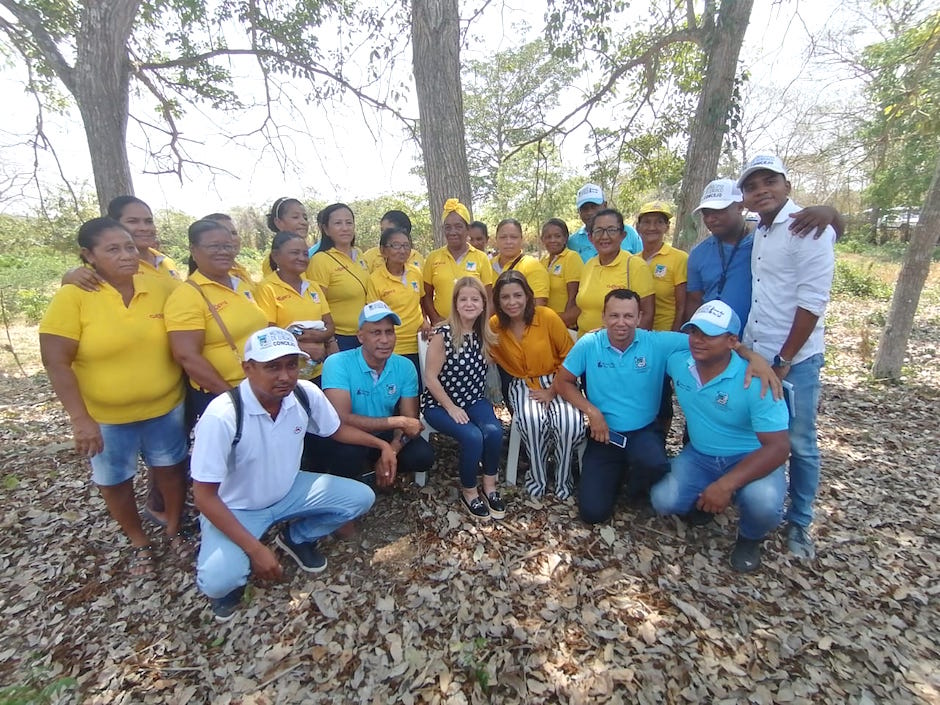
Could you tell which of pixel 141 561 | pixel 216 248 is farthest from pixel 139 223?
pixel 141 561

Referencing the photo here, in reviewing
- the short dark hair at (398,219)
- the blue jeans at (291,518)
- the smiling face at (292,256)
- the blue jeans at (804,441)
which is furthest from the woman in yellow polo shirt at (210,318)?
the blue jeans at (804,441)

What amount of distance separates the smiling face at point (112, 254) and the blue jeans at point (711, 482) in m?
3.55

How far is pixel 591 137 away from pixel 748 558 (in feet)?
20.4

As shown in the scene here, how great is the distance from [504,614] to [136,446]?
242 cm

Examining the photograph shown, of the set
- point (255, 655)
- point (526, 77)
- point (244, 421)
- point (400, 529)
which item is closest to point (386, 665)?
point (255, 655)

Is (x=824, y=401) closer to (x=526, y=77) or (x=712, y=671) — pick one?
(x=712, y=671)

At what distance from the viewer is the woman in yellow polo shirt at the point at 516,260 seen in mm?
4320

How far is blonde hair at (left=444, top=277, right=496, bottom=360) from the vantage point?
3.57 metres

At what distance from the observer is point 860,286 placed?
39.4 ft

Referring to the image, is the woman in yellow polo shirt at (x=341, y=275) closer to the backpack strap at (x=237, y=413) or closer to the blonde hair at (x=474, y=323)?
the blonde hair at (x=474, y=323)

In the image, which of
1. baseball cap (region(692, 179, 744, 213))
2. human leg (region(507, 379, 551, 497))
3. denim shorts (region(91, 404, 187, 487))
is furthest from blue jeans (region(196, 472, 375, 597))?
baseball cap (region(692, 179, 744, 213))

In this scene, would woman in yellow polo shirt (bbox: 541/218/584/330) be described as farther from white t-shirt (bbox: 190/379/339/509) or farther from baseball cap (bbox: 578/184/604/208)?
white t-shirt (bbox: 190/379/339/509)

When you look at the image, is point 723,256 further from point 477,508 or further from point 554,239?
point 477,508

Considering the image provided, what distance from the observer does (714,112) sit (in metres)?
5.43
